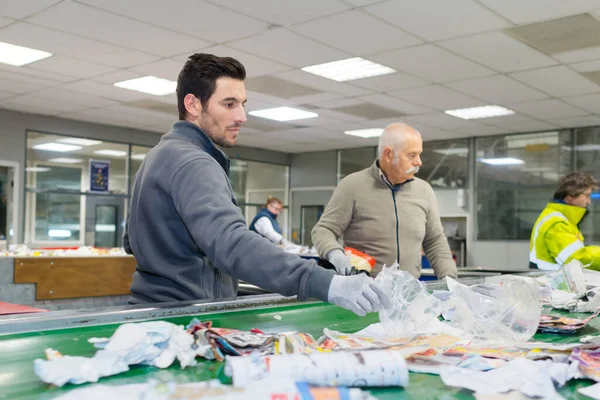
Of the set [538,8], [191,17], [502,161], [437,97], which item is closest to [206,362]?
[191,17]

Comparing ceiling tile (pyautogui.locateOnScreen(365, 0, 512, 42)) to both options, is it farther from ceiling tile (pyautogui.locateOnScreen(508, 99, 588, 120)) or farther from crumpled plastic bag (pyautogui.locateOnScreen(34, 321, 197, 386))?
crumpled plastic bag (pyautogui.locateOnScreen(34, 321, 197, 386))

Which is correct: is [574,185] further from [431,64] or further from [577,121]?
[577,121]

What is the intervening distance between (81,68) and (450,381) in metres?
6.08

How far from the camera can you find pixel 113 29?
5082 millimetres

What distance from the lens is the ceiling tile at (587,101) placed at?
24.2ft

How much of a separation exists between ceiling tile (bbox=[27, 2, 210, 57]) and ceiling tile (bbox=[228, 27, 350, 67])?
0.43m

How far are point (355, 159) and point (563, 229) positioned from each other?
8.31m

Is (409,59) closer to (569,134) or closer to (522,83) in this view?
(522,83)

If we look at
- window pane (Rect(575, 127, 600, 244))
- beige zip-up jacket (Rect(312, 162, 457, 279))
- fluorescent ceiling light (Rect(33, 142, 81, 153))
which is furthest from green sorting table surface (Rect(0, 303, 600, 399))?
fluorescent ceiling light (Rect(33, 142, 81, 153))

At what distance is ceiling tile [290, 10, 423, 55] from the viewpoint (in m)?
4.79

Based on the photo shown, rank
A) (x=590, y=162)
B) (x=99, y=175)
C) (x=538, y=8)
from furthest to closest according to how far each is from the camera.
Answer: (x=99, y=175), (x=590, y=162), (x=538, y=8)

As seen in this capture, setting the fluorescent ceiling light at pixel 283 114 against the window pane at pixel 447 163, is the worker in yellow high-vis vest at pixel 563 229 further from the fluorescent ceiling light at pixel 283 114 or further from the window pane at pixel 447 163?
the window pane at pixel 447 163

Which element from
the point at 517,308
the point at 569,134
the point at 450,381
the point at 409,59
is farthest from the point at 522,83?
the point at 450,381

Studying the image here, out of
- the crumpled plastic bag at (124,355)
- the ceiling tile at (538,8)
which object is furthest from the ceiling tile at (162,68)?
the crumpled plastic bag at (124,355)
